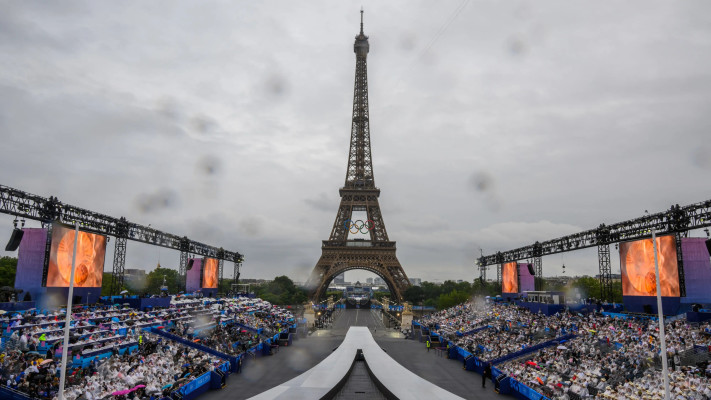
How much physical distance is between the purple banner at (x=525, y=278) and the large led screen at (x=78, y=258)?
1878 inches

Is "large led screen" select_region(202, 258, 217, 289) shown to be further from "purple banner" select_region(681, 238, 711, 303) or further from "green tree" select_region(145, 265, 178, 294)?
"purple banner" select_region(681, 238, 711, 303)

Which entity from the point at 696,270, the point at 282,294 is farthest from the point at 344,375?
the point at 282,294

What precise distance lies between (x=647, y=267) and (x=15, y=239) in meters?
43.3

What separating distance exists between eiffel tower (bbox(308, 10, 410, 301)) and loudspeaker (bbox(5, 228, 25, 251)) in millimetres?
50932

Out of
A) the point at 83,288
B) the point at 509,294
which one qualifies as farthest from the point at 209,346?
the point at 509,294

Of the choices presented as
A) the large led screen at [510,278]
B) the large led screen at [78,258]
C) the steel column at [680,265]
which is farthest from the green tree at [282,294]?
the steel column at [680,265]

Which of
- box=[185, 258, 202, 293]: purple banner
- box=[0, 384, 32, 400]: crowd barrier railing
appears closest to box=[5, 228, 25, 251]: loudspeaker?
box=[0, 384, 32, 400]: crowd barrier railing

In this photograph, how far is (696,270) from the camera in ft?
90.9

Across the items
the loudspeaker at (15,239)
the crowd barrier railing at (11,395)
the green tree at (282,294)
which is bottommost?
the green tree at (282,294)

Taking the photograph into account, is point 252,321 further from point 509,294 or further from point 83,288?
point 509,294

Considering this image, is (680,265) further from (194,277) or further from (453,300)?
(453,300)

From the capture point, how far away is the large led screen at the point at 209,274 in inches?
2243

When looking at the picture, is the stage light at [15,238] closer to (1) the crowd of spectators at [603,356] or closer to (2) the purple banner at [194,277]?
(2) the purple banner at [194,277]

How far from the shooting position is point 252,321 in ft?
147
